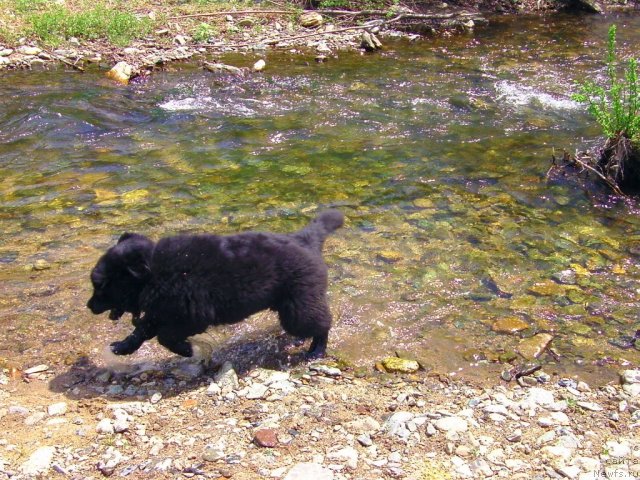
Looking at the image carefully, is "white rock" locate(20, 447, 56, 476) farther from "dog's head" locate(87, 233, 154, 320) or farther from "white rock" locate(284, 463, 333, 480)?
"white rock" locate(284, 463, 333, 480)

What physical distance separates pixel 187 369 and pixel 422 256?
275cm

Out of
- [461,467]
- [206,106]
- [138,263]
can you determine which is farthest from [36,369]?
[206,106]

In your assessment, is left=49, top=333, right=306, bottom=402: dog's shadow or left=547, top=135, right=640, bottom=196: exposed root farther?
left=547, top=135, right=640, bottom=196: exposed root

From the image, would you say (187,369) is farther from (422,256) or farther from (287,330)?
(422,256)

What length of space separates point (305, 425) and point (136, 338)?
1.52m

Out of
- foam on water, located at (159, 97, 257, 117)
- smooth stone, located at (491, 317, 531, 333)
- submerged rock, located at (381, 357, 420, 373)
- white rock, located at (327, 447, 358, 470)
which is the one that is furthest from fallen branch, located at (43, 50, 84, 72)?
white rock, located at (327, 447, 358, 470)

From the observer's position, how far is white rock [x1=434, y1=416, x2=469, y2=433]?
3.94 meters

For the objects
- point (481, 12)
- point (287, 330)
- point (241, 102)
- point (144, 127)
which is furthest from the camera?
point (481, 12)

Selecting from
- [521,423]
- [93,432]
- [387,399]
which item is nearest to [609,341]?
[521,423]

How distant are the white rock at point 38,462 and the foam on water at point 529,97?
952 centimetres

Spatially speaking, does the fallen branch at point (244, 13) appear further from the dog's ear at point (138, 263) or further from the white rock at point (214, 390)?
the white rock at point (214, 390)

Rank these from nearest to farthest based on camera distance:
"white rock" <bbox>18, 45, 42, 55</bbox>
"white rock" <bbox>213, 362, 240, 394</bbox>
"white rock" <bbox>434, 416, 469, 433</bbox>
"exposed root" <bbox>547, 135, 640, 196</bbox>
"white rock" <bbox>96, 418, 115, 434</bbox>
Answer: "white rock" <bbox>434, 416, 469, 433</bbox> → "white rock" <bbox>96, 418, 115, 434</bbox> → "white rock" <bbox>213, 362, 240, 394</bbox> → "exposed root" <bbox>547, 135, 640, 196</bbox> → "white rock" <bbox>18, 45, 42, 55</bbox>

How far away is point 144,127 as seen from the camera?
986cm

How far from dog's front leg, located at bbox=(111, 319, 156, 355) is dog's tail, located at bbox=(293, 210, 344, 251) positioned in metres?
1.36
